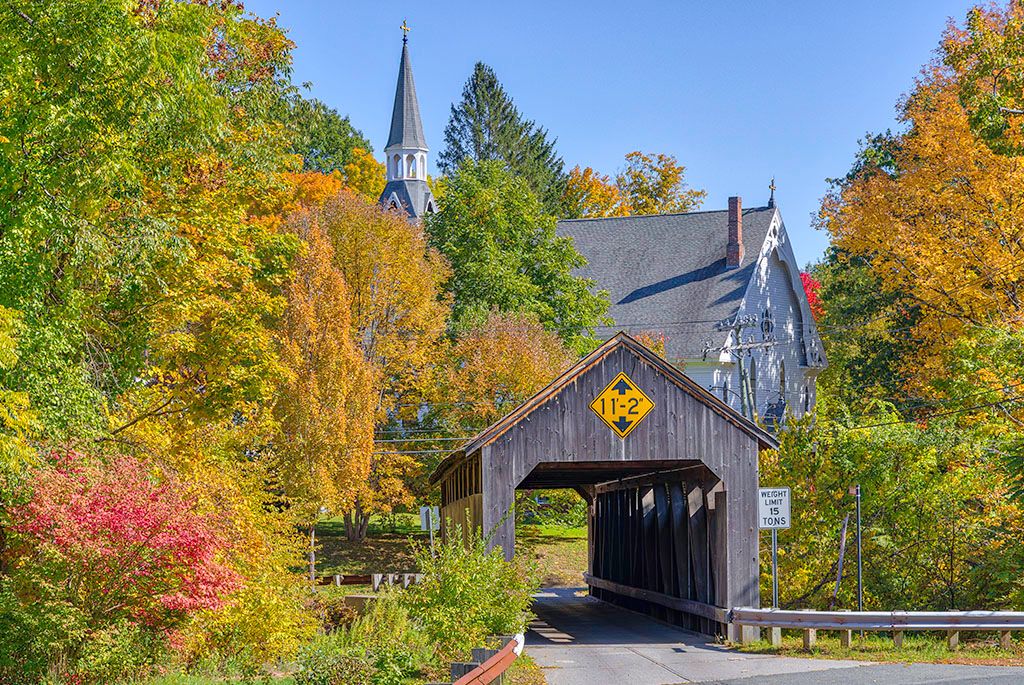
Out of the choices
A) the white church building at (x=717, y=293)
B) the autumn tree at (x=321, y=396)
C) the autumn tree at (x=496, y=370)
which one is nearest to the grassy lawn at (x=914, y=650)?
the autumn tree at (x=321, y=396)

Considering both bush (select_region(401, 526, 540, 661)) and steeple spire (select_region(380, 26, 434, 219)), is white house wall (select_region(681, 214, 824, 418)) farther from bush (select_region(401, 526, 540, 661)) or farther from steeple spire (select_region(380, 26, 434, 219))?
bush (select_region(401, 526, 540, 661))

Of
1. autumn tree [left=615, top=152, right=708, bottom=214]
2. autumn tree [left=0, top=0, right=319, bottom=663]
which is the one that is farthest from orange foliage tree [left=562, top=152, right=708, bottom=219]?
autumn tree [left=0, top=0, right=319, bottom=663]

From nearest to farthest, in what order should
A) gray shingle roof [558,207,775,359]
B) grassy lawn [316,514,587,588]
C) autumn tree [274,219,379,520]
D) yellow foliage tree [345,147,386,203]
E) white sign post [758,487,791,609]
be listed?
white sign post [758,487,791,609]
autumn tree [274,219,379,520]
grassy lawn [316,514,587,588]
gray shingle roof [558,207,775,359]
yellow foliage tree [345,147,386,203]

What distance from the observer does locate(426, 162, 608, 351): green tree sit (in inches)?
1902

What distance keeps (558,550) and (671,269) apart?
16.9 metres

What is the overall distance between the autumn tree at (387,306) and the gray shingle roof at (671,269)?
13.3 metres

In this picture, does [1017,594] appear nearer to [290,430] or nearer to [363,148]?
[290,430]

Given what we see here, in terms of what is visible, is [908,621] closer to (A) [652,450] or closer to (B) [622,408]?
(A) [652,450]

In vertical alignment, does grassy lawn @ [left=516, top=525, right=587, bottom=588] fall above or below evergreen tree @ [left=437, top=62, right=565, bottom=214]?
below

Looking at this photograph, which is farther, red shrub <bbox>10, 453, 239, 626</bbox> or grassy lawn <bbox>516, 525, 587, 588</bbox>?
grassy lawn <bbox>516, 525, 587, 588</bbox>

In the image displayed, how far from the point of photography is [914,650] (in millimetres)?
19500

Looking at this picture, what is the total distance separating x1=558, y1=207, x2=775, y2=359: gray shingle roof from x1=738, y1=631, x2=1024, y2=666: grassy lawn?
33244 millimetres

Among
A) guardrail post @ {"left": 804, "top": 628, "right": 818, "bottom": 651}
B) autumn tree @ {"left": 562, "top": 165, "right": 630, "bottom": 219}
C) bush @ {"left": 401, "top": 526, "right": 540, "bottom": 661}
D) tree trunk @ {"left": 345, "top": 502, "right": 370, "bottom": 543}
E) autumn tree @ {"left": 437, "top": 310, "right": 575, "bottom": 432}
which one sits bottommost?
guardrail post @ {"left": 804, "top": 628, "right": 818, "bottom": 651}

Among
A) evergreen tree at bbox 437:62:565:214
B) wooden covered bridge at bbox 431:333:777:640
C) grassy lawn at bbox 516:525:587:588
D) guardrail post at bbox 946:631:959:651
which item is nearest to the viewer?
guardrail post at bbox 946:631:959:651
